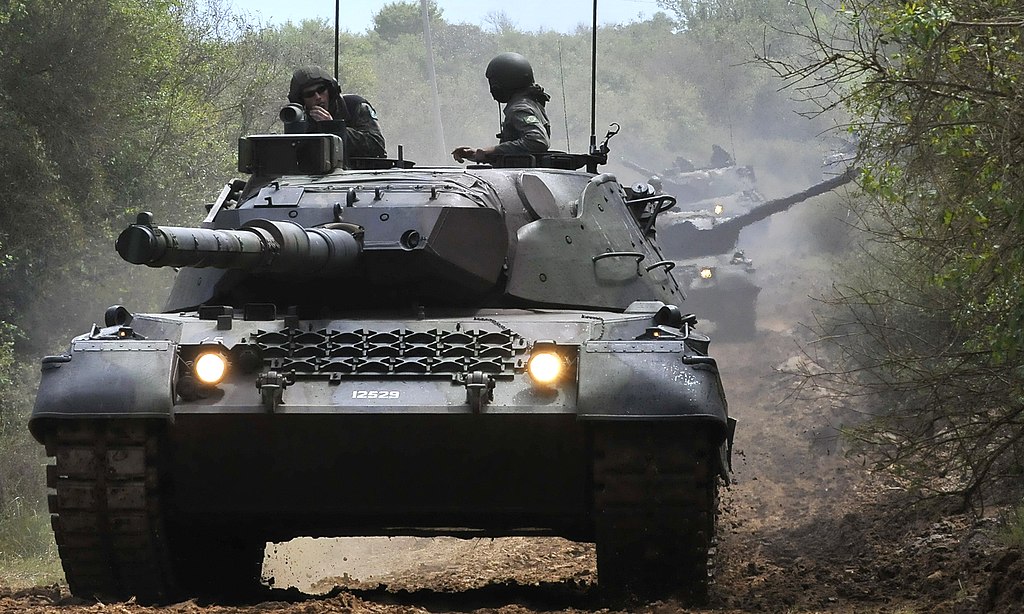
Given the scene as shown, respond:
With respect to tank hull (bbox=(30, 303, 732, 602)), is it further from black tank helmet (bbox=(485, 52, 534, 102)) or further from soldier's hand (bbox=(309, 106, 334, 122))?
black tank helmet (bbox=(485, 52, 534, 102))

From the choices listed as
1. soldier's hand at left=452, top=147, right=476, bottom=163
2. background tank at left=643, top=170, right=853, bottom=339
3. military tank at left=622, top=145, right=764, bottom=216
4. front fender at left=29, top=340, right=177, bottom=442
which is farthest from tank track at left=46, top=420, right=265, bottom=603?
military tank at left=622, top=145, right=764, bottom=216

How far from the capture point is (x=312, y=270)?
844cm

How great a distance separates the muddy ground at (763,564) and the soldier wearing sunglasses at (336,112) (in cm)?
308

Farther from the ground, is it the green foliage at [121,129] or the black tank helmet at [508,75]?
the green foliage at [121,129]

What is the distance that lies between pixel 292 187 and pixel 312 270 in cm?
157

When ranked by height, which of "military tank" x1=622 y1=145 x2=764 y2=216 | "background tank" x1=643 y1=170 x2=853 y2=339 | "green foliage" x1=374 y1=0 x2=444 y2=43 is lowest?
"background tank" x1=643 y1=170 x2=853 y2=339

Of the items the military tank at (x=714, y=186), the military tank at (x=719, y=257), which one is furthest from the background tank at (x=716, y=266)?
the military tank at (x=714, y=186)

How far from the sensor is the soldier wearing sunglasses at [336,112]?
11.2 m

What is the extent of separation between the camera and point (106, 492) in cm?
826

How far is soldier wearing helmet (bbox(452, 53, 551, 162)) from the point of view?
1145cm

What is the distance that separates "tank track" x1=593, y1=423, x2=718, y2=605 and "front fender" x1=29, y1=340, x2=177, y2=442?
87.9 inches

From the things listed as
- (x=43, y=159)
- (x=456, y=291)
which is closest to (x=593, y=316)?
(x=456, y=291)

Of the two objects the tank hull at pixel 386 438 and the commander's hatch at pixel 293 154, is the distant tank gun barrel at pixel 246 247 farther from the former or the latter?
the commander's hatch at pixel 293 154

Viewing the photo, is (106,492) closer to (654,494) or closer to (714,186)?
(654,494)
